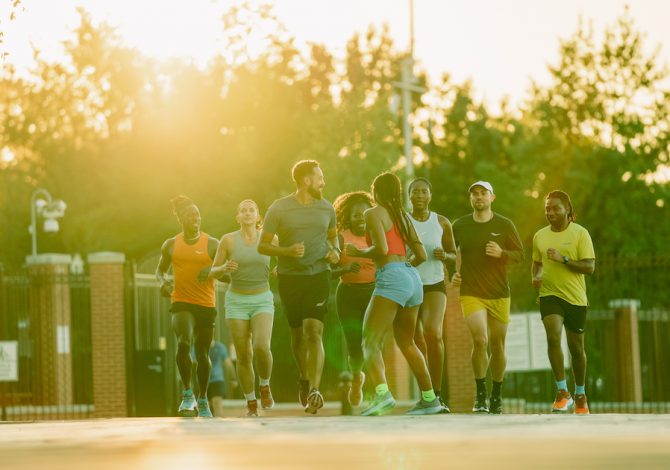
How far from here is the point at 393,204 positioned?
10.5m

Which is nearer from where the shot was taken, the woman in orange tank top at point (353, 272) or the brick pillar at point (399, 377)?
the woman in orange tank top at point (353, 272)

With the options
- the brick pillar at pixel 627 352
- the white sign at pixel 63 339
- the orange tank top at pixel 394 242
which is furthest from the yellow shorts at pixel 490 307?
the brick pillar at pixel 627 352

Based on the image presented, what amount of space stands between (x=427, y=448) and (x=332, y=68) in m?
46.8

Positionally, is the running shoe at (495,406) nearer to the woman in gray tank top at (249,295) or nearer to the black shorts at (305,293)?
the black shorts at (305,293)

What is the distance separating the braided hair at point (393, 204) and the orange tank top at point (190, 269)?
6.85ft

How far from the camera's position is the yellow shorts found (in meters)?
11.7

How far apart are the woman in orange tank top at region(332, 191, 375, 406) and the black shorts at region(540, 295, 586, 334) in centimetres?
155

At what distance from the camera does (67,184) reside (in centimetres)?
4569

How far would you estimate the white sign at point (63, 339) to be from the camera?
2241cm

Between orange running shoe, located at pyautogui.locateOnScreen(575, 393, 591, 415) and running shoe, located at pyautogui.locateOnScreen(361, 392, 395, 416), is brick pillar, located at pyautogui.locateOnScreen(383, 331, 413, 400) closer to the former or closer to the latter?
orange running shoe, located at pyautogui.locateOnScreen(575, 393, 591, 415)

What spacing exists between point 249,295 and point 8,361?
33.6 feet

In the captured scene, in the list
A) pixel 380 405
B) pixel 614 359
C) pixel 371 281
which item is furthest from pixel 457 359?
pixel 380 405

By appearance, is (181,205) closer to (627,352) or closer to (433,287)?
(433,287)

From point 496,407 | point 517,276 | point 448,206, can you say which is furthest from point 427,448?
point 448,206
